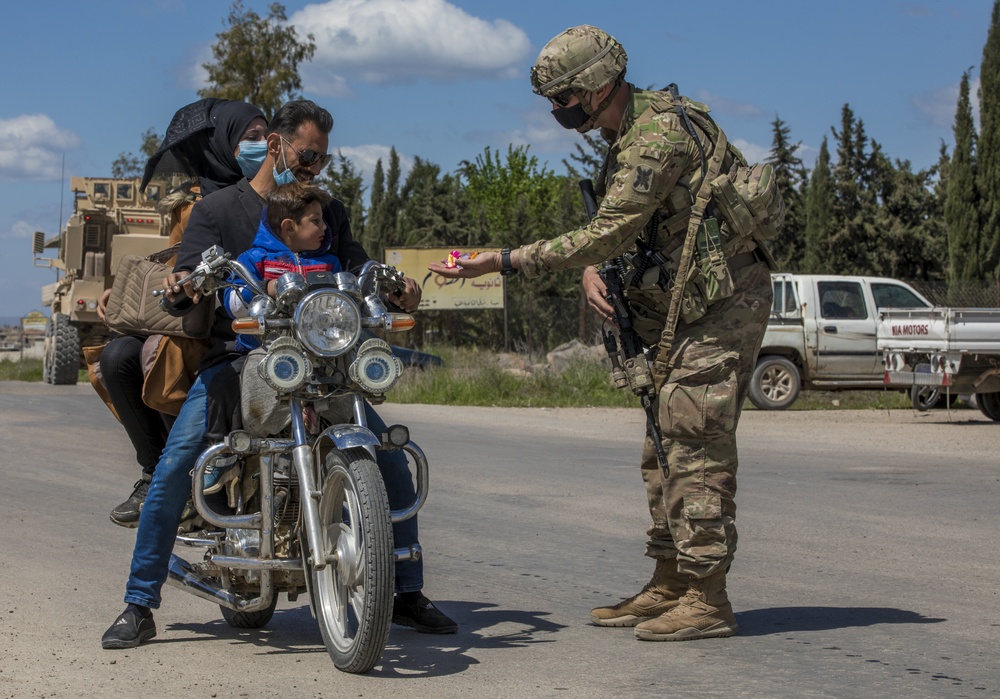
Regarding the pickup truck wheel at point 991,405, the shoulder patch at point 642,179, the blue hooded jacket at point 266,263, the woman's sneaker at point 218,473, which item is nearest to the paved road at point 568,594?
the woman's sneaker at point 218,473

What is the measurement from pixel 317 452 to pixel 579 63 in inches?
67.6

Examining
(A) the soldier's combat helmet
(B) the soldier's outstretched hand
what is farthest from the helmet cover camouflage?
(B) the soldier's outstretched hand

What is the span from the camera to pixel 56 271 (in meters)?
27.5

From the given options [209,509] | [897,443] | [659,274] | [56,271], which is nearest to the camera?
[209,509]

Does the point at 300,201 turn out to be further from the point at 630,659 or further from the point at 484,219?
the point at 484,219

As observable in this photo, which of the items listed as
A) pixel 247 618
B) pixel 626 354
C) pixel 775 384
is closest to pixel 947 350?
pixel 775 384

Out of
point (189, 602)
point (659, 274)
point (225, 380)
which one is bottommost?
point (189, 602)

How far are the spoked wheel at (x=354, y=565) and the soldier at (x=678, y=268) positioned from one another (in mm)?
927

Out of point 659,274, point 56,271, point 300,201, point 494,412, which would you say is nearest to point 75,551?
point 300,201

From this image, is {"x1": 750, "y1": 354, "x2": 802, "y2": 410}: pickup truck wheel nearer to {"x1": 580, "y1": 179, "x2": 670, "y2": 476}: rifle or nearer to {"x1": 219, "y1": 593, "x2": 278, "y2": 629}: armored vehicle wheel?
{"x1": 580, "y1": 179, "x2": 670, "y2": 476}: rifle

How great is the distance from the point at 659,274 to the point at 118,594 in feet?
8.83

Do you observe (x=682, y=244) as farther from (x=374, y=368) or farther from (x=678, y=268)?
(x=374, y=368)

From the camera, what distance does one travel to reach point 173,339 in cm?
495

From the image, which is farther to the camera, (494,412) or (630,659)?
(494,412)
